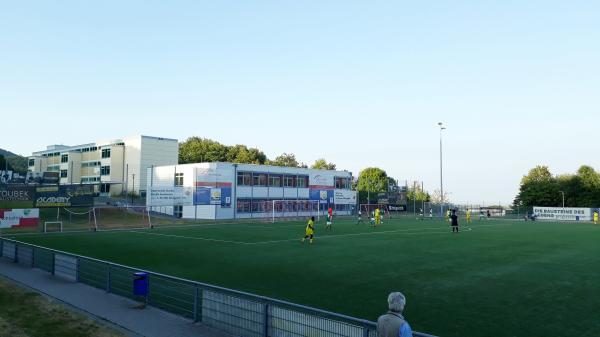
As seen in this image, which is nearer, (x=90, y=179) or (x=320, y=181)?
(x=320, y=181)

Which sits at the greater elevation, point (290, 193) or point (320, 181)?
point (320, 181)

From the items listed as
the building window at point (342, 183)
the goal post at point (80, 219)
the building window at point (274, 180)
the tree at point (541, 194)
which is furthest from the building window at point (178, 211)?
the tree at point (541, 194)

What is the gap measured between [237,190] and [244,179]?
2157 millimetres

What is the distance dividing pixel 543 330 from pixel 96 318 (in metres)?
9.92

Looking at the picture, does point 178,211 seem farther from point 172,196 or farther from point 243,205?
point 243,205

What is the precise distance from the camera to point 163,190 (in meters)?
54.3

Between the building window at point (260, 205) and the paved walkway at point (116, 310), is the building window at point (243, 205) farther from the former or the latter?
the paved walkway at point (116, 310)

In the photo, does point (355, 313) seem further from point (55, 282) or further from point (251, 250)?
point (251, 250)

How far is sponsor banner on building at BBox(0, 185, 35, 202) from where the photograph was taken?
40.1 m

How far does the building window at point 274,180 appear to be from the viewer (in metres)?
67.6

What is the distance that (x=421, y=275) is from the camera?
15.7 metres

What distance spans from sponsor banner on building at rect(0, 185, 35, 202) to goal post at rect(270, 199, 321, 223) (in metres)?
31.7

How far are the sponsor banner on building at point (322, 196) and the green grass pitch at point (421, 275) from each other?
153 ft

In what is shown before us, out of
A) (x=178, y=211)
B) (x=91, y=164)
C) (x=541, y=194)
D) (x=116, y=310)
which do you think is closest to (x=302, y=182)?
(x=178, y=211)
